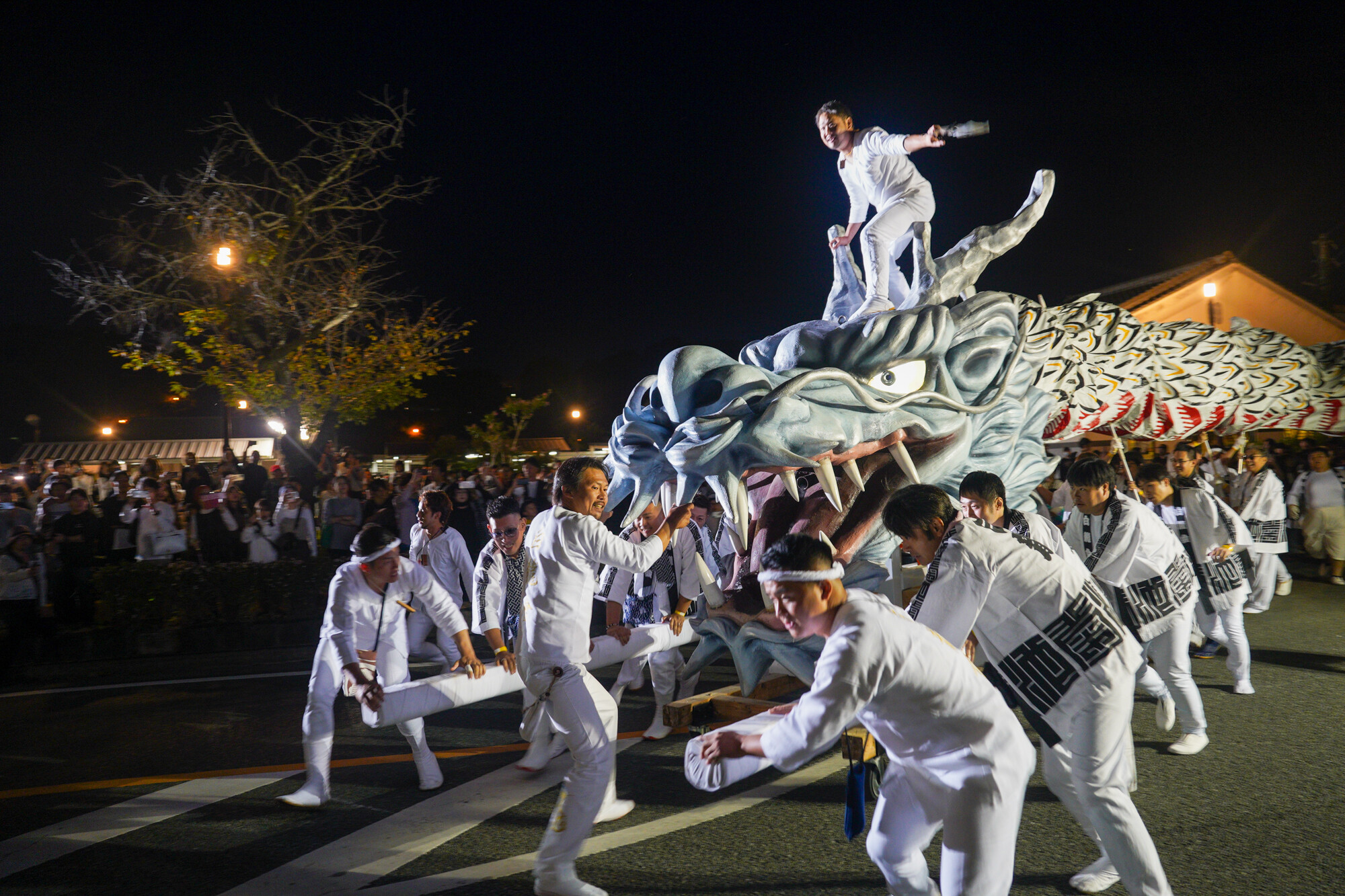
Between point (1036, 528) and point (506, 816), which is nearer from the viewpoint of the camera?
point (506, 816)

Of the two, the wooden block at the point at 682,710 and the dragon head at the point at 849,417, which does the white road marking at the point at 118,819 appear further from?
the dragon head at the point at 849,417

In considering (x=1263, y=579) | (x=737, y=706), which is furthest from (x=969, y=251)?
(x=1263, y=579)

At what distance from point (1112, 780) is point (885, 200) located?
432 cm

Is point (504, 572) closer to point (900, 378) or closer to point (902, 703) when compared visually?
point (900, 378)

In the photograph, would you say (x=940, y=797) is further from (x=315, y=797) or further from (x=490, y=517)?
(x=490, y=517)

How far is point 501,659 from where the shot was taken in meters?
4.82

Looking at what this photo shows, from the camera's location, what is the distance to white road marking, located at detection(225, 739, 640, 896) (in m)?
3.91

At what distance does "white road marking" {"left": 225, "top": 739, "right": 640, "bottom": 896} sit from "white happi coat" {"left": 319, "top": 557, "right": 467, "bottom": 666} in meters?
0.88

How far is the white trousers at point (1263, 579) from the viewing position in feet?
28.4

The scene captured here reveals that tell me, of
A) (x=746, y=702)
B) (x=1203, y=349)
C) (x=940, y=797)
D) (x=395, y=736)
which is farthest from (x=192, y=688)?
(x=1203, y=349)

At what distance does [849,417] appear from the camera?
510 cm

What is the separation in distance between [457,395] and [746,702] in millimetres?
56600

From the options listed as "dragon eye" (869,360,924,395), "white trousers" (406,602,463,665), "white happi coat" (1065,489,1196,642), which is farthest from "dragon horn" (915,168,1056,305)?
"white trousers" (406,602,463,665)

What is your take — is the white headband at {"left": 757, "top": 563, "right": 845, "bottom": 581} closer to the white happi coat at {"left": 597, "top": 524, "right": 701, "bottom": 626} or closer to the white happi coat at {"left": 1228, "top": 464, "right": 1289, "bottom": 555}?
the white happi coat at {"left": 597, "top": 524, "right": 701, "bottom": 626}
